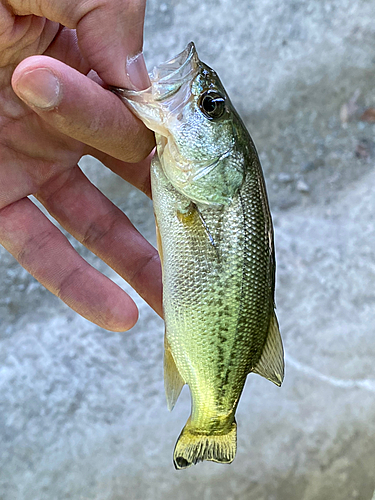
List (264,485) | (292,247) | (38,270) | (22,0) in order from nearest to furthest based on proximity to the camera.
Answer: (22,0)
(38,270)
(264,485)
(292,247)

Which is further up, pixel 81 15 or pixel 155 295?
pixel 81 15

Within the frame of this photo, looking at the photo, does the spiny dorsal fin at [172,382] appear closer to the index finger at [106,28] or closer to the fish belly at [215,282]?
the fish belly at [215,282]

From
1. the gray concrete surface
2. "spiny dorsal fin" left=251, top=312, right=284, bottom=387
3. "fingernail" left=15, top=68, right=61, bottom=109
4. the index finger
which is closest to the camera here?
"fingernail" left=15, top=68, right=61, bottom=109

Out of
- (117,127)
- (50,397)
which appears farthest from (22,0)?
(50,397)

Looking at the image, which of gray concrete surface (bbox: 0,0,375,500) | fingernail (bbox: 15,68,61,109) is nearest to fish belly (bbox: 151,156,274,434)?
fingernail (bbox: 15,68,61,109)

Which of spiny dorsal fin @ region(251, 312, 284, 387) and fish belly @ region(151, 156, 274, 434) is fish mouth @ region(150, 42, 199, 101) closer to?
fish belly @ region(151, 156, 274, 434)

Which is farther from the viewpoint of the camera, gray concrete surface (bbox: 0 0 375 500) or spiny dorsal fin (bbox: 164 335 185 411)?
gray concrete surface (bbox: 0 0 375 500)

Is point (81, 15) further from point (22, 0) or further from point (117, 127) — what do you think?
point (117, 127)
